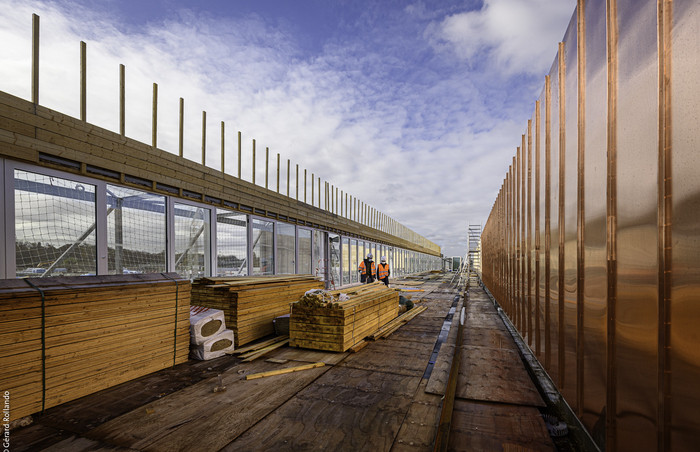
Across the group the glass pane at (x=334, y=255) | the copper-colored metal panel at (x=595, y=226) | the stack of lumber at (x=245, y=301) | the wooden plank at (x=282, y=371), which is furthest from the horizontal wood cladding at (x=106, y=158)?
the copper-colored metal panel at (x=595, y=226)

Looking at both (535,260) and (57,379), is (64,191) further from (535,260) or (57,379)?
(535,260)

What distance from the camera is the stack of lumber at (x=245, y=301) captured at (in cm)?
769

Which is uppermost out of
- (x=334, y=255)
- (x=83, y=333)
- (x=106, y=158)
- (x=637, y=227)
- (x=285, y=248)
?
(x=106, y=158)

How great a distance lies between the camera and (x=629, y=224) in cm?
259

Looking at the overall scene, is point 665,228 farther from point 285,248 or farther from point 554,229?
point 285,248

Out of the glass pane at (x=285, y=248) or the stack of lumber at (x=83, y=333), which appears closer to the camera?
the stack of lumber at (x=83, y=333)

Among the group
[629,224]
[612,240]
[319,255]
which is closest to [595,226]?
[612,240]

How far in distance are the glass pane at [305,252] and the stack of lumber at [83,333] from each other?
9.56m

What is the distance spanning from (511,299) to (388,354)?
436 centimetres

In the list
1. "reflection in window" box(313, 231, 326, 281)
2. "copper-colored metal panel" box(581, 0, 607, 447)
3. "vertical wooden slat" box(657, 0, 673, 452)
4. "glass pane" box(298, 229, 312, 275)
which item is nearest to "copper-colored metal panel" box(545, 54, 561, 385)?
"copper-colored metal panel" box(581, 0, 607, 447)

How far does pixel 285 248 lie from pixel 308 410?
10.6 meters

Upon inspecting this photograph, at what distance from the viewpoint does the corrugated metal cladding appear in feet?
6.44

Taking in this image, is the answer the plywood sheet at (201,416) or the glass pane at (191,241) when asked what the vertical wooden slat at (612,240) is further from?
the glass pane at (191,241)

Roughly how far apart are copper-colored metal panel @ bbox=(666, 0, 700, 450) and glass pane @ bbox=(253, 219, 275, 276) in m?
11.7
